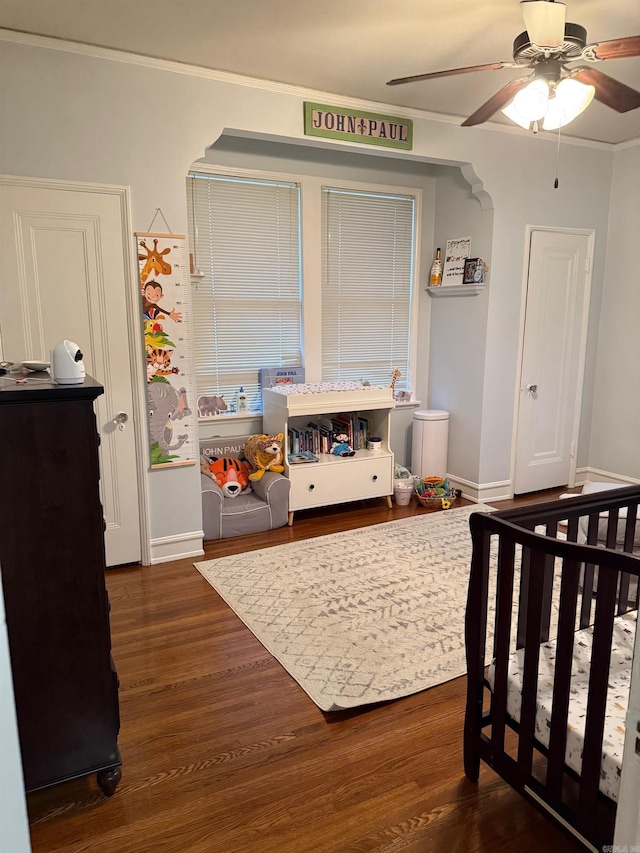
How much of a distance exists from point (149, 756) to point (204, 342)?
9.49ft

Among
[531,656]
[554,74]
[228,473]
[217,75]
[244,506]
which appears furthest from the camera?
[228,473]

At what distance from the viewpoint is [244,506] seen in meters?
3.89

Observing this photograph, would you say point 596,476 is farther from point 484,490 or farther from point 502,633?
point 502,633

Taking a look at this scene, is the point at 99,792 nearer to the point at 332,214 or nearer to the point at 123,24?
the point at 123,24

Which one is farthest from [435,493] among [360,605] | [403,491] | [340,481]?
[360,605]

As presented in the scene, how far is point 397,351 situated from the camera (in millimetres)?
5004

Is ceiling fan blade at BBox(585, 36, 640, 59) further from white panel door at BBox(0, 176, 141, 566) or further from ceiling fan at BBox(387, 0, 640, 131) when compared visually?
white panel door at BBox(0, 176, 141, 566)

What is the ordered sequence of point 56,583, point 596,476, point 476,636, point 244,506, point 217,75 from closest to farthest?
1. point 56,583
2. point 476,636
3. point 217,75
4. point 244,506
5. point 596,476

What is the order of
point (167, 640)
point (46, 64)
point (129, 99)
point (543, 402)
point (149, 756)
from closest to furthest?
point (149, 756)
point (167, 640)
point (46, 64)
point (129, 99)
point (543, 402)

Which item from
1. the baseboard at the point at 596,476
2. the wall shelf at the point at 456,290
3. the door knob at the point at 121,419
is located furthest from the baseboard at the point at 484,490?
the door knob at the point at 121,419

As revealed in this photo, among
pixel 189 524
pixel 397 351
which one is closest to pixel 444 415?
pixel 397 351

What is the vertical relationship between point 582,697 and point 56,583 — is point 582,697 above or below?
below

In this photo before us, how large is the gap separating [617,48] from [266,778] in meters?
2.80

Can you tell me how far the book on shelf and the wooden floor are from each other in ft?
5.43
